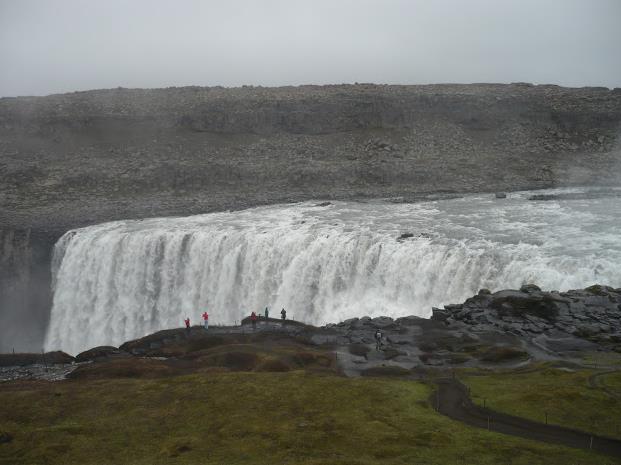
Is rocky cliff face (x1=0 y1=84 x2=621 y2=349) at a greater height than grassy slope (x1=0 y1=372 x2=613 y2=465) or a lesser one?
greater

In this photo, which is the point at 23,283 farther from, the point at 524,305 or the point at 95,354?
the point at 524,305

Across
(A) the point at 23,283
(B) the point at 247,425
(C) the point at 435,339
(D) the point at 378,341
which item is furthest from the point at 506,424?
(A) the point at 23,283

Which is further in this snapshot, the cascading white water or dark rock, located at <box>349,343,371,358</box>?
the cascading white water

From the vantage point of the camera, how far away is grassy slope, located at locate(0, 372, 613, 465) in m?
19.0

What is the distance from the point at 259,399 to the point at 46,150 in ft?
233

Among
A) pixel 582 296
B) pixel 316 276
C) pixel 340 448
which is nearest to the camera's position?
pixel 340 448

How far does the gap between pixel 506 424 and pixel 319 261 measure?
80.5 feet

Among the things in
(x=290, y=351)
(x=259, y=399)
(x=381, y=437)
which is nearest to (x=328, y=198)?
(x=290, y=351)

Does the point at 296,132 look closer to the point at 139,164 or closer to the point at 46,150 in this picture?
the point at 139,164

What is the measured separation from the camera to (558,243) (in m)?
38.4

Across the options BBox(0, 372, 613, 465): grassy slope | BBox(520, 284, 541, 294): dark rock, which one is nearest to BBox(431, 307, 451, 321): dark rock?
BBox(520, 284, 541, 294): dark rock

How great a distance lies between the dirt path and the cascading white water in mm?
13586

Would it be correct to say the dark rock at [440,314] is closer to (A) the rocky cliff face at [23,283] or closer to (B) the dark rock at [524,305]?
(B) the dark rock at [524,305]

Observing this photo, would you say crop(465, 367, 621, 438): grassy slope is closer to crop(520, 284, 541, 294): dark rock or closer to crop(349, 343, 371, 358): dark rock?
crop(349, 343, 371, 358): dark rock
